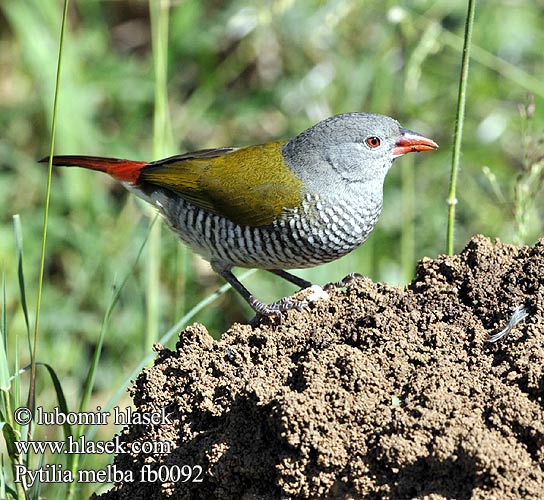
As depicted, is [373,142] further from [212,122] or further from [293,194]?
[212,122]

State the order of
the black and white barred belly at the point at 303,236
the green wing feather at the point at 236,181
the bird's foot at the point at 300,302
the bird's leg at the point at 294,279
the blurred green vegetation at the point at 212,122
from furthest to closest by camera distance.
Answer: the blurred green vegetation at the point at 212,122 < the bird's leg at the point at 294,279 < the green wing feather at the point at 236,181 < the black and white barred belly at the point at 303,236 < the bird's foot at the point at 300,302

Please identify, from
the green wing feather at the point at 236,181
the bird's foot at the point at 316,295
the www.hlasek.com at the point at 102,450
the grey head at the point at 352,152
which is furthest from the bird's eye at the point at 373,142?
the www.hlasek.com at the point at 102,450

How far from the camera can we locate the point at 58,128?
598 centimetres

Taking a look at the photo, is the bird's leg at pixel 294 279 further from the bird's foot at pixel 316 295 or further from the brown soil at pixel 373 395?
the brown soil at pixel 373 395

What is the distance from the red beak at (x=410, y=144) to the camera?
12.8ft

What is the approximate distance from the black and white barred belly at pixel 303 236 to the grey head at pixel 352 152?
0.10m

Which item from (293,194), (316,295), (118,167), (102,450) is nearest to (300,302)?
(316,295)

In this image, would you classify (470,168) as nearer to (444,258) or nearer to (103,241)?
(103,241)

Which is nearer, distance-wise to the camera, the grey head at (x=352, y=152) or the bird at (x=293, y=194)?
the bird at (x=293, y=194)

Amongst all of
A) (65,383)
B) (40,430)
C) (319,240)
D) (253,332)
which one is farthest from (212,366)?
(65,383)

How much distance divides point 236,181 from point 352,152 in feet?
1.70

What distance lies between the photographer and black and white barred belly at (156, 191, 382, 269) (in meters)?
3.77

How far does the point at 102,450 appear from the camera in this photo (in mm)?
2850

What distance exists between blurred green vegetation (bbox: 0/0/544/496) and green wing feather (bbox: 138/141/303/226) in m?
1.27
